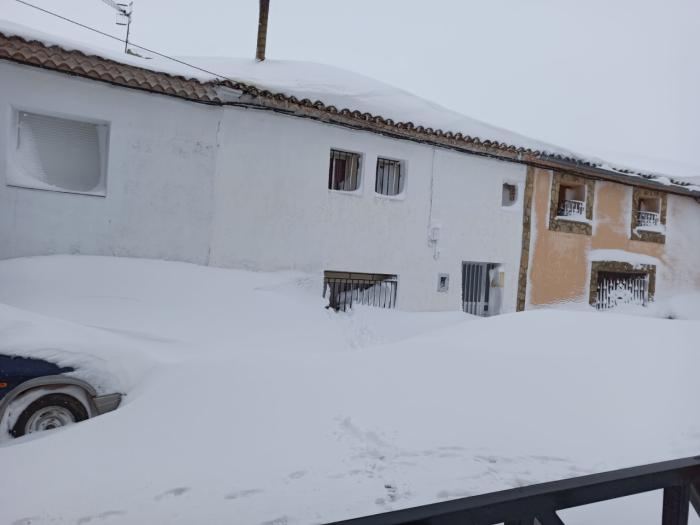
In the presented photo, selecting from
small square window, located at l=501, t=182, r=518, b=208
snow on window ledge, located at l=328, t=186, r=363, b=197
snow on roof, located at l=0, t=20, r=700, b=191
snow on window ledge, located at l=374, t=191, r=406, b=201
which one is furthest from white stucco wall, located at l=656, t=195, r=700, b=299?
snow on window ledge, located at l=328, t=186, r=363, b=197

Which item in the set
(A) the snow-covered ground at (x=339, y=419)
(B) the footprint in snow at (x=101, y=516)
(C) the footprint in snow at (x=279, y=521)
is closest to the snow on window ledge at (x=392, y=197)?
(A) the snow-covered ground at (x=339, y=419)

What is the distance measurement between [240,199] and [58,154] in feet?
8.76

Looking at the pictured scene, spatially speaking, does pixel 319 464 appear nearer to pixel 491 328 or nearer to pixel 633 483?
pixel 633 483

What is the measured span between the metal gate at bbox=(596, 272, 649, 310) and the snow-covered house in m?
0.34

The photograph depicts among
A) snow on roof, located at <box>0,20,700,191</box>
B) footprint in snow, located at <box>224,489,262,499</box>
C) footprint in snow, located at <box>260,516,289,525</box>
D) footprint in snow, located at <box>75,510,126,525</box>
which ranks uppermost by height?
snow on roof, located at <box>0,20,700,191</box>

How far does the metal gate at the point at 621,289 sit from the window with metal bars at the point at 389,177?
6.74 meters

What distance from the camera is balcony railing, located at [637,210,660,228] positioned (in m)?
14.1

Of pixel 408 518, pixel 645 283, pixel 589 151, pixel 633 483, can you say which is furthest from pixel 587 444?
pixel 589 151

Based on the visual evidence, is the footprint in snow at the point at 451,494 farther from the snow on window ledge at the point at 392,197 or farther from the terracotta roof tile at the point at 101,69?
the snow on window ledge at the point at 392,197

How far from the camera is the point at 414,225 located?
10125 millimetres

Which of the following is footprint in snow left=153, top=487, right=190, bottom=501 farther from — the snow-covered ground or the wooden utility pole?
the wooden utility pole

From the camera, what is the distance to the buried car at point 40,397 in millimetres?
3719

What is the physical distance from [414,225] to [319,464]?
24.1ft

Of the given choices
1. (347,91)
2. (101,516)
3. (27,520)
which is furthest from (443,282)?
(27,520)
